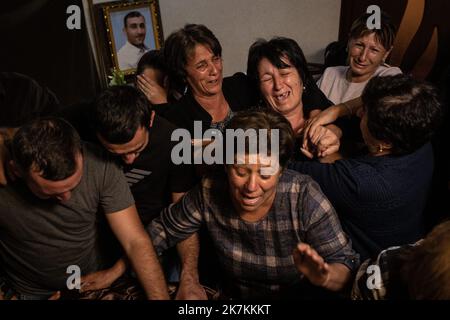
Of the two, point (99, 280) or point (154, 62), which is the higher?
point (154, 62)

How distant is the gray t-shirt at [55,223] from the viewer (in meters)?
1.52

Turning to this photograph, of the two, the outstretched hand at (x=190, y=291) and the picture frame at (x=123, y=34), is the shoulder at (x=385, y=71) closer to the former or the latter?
the outstretched hand at (x=190, y=291)

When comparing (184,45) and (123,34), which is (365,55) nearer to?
(184,45)

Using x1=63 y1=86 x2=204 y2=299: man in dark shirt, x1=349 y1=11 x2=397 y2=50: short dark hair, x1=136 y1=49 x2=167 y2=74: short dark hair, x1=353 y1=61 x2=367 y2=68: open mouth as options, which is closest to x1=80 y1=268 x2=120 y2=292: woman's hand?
x1=63 y1=86 x2=204 y2=299: man in dark shirt

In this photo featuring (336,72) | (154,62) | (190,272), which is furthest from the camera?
(336,72)

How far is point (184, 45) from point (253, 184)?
3.04ft

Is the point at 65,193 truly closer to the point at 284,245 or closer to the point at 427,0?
the point at 284,245

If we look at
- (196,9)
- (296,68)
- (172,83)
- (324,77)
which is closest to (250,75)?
(296,68)

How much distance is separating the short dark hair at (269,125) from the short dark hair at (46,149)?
546mm

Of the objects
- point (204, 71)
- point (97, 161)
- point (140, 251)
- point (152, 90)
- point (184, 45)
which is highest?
point (184, 45)

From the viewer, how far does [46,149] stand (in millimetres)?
1314

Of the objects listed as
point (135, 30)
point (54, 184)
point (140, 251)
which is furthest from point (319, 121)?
point (135, 30)

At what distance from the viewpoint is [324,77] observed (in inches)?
95.3

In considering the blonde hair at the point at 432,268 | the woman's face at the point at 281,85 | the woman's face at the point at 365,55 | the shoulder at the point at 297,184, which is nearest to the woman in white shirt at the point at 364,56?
the woman's face at the point at 365,55
